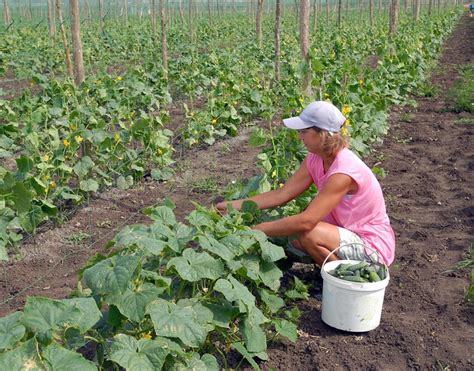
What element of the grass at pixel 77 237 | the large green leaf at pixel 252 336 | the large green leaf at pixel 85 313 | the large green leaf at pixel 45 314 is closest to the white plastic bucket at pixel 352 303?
the large green leaf at pixel 252 336

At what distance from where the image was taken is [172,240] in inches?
125

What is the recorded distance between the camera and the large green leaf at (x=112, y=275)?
2699 millimetres

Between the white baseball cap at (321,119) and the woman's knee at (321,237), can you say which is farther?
the woman's knee at (321,237)

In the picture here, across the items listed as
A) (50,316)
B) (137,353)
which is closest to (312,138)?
(137,353)

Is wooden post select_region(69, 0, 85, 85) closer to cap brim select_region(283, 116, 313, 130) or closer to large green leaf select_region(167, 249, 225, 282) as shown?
cap brim select_region(283, 116, 313, 130)

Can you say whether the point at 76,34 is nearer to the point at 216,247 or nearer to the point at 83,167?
the point at 83,167

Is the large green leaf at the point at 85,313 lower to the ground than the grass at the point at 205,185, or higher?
higher

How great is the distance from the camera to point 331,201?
12.5 ft

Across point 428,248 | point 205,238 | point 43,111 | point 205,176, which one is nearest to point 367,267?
point 205,238

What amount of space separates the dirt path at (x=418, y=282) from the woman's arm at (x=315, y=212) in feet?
1.95

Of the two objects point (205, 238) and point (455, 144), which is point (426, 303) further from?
point (455, 144)

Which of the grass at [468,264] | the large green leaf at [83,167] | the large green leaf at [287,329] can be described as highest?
the large green leaf at [83,167]

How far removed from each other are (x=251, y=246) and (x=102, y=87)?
21.1ft

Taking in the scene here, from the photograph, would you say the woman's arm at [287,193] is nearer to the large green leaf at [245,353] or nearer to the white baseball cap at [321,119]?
the white baseball cap at [321,119]
